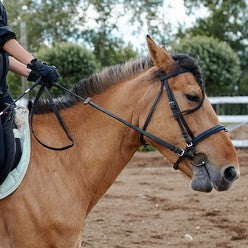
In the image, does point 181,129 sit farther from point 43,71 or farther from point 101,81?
point 43,71

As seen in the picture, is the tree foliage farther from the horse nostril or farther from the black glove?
the horse nostril

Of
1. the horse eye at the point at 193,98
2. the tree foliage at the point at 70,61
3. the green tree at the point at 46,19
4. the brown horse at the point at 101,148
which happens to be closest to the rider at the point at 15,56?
the brown horse at the point at 101,148

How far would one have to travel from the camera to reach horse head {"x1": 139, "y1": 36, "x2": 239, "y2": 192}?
325cm

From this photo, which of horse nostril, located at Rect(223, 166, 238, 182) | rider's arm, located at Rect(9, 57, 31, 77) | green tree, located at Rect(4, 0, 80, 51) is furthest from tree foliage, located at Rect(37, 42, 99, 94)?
green tree, located at Rect(4, 0, 80, 51)

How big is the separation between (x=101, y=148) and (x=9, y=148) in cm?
66

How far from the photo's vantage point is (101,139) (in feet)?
11.6

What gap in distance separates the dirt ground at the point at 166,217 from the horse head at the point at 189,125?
3029mm

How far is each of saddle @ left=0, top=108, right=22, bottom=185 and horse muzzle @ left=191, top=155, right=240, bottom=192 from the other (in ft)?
3.91

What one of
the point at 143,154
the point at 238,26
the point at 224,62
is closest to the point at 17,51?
the point at 143,154

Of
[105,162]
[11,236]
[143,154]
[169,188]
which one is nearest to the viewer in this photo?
[11,236]

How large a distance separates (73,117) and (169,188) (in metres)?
6.20

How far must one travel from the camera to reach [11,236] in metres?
3.25

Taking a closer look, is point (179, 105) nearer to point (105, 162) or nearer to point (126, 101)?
point (126, 101)

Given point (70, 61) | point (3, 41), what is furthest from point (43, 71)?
point (70, 61)
